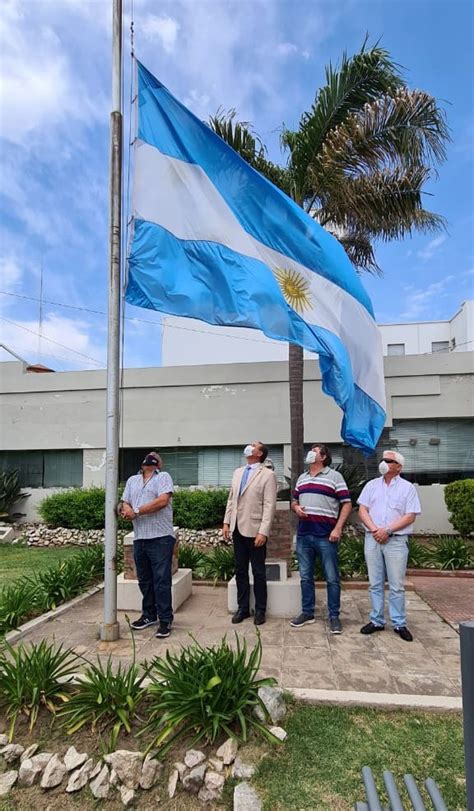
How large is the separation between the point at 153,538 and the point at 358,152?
7.87m

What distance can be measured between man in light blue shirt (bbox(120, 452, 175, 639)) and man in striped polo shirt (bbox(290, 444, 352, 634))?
132 centimetres

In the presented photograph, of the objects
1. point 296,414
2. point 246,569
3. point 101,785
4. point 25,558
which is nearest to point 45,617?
point 246,569

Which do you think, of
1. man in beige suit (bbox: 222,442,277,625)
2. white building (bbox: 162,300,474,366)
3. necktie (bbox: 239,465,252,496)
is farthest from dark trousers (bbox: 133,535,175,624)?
white building (bbox: 162,300,474,366)

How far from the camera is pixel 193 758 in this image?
111 inches

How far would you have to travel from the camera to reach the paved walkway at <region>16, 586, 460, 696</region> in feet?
12.6

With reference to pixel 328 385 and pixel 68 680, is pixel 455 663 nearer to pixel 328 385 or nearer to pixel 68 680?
pixel 328 385

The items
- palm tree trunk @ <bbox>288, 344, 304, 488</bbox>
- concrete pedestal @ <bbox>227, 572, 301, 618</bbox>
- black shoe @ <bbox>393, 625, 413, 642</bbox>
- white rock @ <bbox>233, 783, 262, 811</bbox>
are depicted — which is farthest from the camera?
palm tree trunk @ <bbox>288, 344, 304, 488</bbox>

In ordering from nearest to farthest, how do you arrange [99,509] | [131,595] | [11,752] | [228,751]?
[228,751] → [11,752] → [131,595] → [99,509]

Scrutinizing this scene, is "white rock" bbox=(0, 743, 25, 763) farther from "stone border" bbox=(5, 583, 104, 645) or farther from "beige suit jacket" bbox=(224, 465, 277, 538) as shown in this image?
"beige suit jacket" bbox=(224, 465, 277, 538)

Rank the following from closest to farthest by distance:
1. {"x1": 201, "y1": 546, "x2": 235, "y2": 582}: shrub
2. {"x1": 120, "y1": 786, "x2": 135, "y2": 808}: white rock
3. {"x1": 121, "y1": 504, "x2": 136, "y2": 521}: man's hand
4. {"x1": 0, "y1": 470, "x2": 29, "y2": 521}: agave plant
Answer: {"x1": 120, "y1": 786, "x2": 135, "y2": 808}: white rock
{"x1": 121, "y1": 504, "x2": 136, "y2": 521}: man's hand
{"x1": 201, "y1": 546, "x2": 235, "y2": 582}: shrub
{"x1": 0, "y1": 470, "x2": 29, "y2": 521}: agave plant

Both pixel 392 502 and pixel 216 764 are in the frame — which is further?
pixel 392 502

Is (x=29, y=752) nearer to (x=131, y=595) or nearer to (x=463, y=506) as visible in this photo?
(x=131, y=595)

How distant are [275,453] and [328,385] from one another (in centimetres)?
770

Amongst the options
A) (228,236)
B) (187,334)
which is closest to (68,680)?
(228,236)
